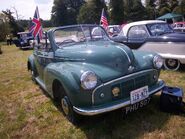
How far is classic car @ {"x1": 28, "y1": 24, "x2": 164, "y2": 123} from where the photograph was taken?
11.5 ft

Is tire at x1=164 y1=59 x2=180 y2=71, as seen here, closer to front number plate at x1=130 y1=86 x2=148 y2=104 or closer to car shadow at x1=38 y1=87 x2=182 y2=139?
car shadow at x1=38 y1=87 x2=182 y2=139

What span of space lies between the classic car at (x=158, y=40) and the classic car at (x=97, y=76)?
8.36 feet

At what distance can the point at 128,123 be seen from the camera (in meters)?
3.95

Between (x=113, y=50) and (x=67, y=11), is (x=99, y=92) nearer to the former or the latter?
(x=113, y=50)

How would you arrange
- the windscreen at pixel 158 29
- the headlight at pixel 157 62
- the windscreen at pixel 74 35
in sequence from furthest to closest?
the windscreen at pixel 158 29 < the windscreen at pixel 74 35 < the headlight at pixel 157 62

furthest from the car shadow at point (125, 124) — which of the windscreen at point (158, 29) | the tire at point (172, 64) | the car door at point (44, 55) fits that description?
the windscreen at point (158, 29)

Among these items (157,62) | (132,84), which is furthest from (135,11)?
(132,84)

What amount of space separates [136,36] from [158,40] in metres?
1.05

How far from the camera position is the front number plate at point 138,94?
3.68 m

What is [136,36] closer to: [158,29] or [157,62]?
[158,29]

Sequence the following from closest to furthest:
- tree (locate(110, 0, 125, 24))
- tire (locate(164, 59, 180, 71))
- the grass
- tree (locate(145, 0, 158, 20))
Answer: the grass, tire (locate(164, 59, 180, 71)), tree (locate(110, 0, 125, 24)), tree (locate(145, 0, 158, 20))

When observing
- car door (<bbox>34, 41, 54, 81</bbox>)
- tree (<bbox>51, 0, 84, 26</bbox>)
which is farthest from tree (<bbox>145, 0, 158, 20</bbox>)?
car door (<bbox>34, 41, 54, 81</bbox>)

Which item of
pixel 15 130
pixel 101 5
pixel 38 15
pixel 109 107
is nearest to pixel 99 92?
pixel 109 107

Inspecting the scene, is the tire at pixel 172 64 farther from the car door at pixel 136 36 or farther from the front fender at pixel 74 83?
the front fender at pixel 74 83
